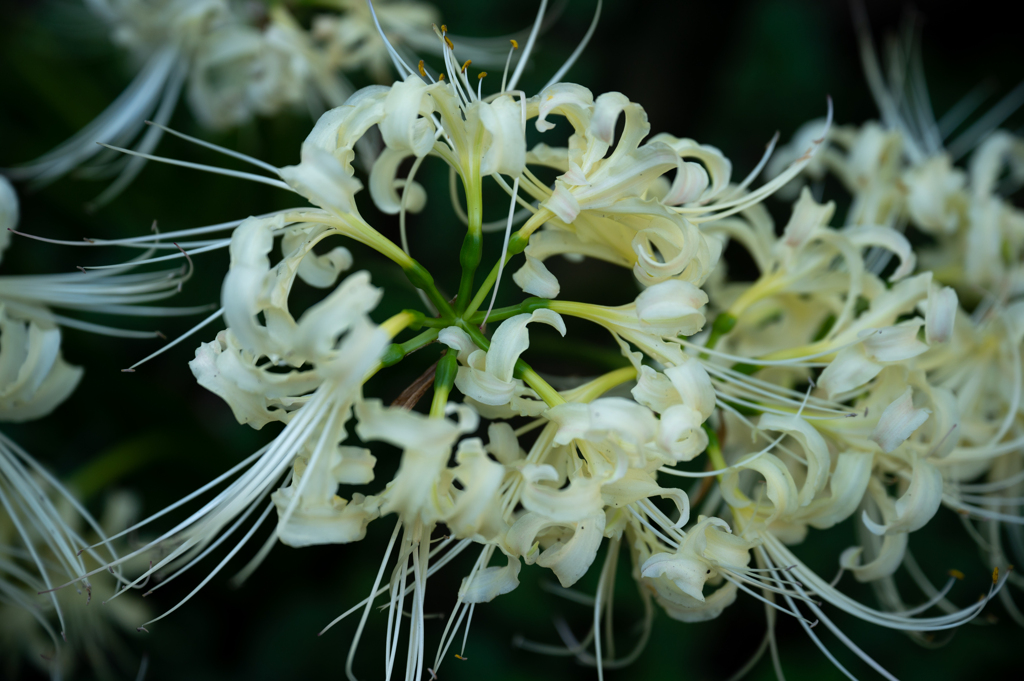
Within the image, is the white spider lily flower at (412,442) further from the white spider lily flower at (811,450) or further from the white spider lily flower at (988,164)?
the white spider lily flower at (988,164)

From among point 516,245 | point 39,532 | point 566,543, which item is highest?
point 516,245

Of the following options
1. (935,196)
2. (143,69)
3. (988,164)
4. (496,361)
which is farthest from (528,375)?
(143,69)

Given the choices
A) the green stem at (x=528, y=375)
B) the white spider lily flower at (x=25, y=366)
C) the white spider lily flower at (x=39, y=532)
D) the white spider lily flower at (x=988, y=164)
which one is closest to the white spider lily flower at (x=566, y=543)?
the green stem at (x=528, y=375)

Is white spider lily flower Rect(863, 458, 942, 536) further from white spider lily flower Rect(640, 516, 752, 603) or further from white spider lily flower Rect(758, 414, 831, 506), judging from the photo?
white spider lily flower Rect(640, 516, 752, 603)

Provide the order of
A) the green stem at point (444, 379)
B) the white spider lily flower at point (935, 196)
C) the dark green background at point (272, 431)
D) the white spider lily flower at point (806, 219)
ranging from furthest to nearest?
the dark green background at point (272, 431) → the white spider lily flower at point (935, 196) → the white spider lily flower at point (806, 219) → the green stem at point (444, 379)

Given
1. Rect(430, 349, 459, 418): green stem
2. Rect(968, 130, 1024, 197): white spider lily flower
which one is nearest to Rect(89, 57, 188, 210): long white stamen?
Rect(430, 349, 459, 418): green stem

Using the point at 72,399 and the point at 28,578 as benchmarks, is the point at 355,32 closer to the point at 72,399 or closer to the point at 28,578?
the point at 72,399

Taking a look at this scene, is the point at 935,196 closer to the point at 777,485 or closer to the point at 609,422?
the point at 777,485
